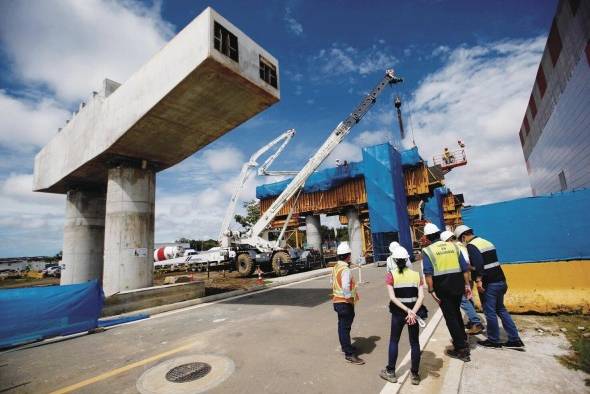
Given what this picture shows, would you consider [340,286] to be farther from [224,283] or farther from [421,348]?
[224,283]

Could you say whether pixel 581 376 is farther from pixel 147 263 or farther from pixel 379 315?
pixel 147 263

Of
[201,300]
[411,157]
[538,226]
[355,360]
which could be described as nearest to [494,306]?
[355,360]

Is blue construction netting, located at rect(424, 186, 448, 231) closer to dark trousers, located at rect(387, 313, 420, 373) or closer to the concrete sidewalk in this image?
the concrete sidewalk

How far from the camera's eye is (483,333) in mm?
5230

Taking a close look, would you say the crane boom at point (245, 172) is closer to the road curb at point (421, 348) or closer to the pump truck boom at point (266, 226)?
the pump truck boom at point (266, 226)

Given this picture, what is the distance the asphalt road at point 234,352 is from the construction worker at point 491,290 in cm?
142

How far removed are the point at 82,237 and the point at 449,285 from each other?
15.4m

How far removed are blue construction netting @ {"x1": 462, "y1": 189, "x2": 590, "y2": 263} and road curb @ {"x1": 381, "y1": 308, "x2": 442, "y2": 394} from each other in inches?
104

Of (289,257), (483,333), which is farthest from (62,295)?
(289,257)

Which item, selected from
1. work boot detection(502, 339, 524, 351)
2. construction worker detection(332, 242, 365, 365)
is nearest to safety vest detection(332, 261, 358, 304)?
construction worker detection(332, 242, 365, 365)

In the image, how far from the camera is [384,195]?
78.7ft

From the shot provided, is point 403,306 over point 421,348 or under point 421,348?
over

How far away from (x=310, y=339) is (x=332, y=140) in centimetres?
2186

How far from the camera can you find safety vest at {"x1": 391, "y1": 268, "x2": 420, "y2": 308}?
362 cm
